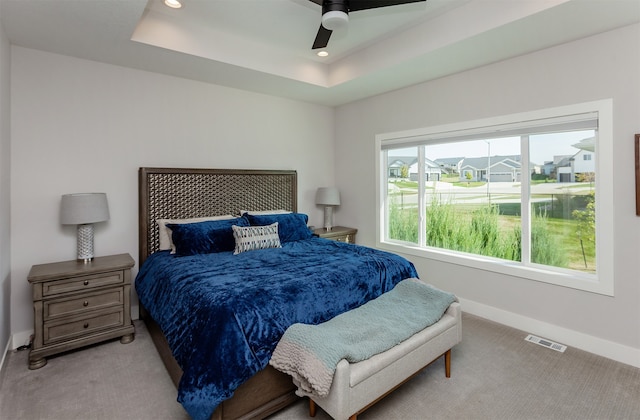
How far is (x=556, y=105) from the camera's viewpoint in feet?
9.43

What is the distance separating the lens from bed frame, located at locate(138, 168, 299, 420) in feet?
6.29

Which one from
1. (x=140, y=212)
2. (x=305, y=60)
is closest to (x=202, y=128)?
(x=140, y=212)

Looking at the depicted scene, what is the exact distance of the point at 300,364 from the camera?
176 centimetres

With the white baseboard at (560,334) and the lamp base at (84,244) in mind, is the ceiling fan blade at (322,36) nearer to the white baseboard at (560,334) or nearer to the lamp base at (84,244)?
the lamp base at (84,244)

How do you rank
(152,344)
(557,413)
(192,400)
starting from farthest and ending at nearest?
(152,344)
(557,413)
(192,400)

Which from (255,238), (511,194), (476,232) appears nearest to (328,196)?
(255,238)

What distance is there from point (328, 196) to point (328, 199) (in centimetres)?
4

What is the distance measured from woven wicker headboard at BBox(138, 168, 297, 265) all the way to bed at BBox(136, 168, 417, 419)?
1 centimetres

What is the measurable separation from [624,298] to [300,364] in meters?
2.63

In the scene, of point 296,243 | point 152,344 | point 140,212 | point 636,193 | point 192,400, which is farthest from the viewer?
point 296,243

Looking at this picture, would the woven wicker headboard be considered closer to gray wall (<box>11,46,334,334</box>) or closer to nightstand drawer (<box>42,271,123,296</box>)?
gray wall (<box>11,46,334,334</box>)

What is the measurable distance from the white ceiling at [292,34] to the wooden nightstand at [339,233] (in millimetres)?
1902

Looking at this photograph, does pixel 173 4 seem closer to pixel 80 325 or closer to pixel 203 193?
pixel 203 193

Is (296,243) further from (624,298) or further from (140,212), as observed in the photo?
(624,298)
